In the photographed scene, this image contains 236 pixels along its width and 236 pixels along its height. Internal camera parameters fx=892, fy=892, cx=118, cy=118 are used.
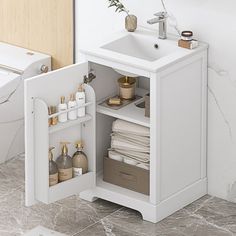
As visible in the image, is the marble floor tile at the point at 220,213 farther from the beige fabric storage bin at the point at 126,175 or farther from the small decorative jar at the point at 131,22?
the small decorative jar at the point at 131,22

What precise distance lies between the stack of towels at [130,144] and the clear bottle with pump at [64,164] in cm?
27

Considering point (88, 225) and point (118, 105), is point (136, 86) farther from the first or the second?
point (88, 225)

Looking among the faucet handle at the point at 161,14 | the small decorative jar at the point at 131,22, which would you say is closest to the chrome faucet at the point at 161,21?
the faucet handle at the point at 161,14

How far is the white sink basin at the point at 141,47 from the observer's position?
4.28 metres

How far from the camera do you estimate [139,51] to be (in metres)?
4.39

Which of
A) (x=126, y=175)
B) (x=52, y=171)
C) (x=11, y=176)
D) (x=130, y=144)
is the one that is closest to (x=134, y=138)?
(x=130, y=144)

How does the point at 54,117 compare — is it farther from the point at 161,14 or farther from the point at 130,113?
the point at 161,14

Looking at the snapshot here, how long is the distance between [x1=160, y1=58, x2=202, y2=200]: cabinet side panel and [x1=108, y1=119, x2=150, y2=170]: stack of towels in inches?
4.2

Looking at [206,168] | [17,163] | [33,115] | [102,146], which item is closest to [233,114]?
[206,168]

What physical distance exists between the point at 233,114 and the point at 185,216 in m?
0.54

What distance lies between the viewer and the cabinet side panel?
160 inches

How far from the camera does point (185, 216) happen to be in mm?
4254

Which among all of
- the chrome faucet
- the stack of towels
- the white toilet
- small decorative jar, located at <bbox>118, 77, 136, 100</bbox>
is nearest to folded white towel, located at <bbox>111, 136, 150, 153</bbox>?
the stack of towels

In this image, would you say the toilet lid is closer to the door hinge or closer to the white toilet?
the white toilet
